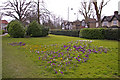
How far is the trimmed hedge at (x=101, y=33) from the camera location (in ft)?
49.2

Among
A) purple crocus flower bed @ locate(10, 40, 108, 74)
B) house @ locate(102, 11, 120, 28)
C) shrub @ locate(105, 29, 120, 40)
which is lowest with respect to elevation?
purple crocus flower bed @ locate(10, 40, 108, 74)

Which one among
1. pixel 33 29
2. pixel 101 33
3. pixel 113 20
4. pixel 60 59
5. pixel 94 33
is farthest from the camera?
pixel 113 20

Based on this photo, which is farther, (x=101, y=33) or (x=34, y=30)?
(x=34, y=30)

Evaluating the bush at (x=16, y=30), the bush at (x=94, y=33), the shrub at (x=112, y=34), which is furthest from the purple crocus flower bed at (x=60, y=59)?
the bush at (x=16, y=30)

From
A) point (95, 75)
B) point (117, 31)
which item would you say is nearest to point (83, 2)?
point (117, 31)

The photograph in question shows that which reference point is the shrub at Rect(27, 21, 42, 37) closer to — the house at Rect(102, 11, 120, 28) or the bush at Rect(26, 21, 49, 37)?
the bush at Rect(26, 21, 49, 37)

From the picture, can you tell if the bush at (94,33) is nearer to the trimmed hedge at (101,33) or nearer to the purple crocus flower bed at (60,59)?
the trimmed hedge at (101,33)

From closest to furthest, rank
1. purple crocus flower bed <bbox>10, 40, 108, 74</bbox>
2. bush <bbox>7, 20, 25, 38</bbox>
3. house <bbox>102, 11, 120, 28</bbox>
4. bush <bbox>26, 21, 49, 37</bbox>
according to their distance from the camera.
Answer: purple crocus flower bed <bbox>10, 40, 108, 74</bbox>, bush <bbox>7, 20, 25, 38</bbox>, bush <bbox>26, 21, 49, 37</bbox>, house <bbox>102, 11, 120, 28</bbox>

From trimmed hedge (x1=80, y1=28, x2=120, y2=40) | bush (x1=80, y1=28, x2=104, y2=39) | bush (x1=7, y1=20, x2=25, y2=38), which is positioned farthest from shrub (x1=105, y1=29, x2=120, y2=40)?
bush (x1=7, y1=20, x2=25, y2=38)

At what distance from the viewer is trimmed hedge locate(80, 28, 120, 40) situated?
49.2ft

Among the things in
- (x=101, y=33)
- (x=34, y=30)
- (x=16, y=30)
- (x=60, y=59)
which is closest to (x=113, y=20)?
(x=101, y=33)

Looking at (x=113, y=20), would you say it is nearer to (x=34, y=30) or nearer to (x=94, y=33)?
(x=94, y=33)

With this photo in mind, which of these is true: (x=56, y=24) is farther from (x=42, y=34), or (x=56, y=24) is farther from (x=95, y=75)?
(x=95, y=75)

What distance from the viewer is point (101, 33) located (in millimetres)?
16797
